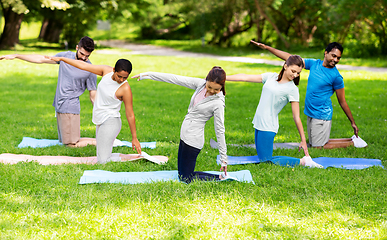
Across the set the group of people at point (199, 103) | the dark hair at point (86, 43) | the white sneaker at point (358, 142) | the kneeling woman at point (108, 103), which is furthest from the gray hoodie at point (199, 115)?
the white sneaker at point (358, 142)

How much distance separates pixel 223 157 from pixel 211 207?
0.60m

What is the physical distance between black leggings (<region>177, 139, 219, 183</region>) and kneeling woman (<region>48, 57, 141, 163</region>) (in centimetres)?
74

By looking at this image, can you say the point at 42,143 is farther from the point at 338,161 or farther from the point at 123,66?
the point at 338,161

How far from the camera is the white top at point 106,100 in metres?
5.37

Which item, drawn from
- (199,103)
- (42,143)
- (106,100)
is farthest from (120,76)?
(42,143)

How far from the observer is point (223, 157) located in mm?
4457

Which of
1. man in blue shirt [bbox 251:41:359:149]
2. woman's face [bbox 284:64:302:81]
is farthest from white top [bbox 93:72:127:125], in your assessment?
man in blue shirt [bbox 251:41:359:149]

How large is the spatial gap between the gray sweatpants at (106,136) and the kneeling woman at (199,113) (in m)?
1.19

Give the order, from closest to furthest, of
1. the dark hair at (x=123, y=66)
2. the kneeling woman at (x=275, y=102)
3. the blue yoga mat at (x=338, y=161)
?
the dark hair at (x=123, y=66) < the kneeling woman at (x=275, y=102) < the blue yoga mat at (x=338, y=161)

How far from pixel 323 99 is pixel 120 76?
12.6 feet

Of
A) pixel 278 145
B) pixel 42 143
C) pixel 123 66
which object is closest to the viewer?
pixel 123 66

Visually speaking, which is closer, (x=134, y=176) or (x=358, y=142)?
(x=134, y=176)

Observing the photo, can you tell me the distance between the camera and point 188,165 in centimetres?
488

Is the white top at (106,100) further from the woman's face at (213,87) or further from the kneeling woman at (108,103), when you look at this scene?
the woman's face at (213,87)
